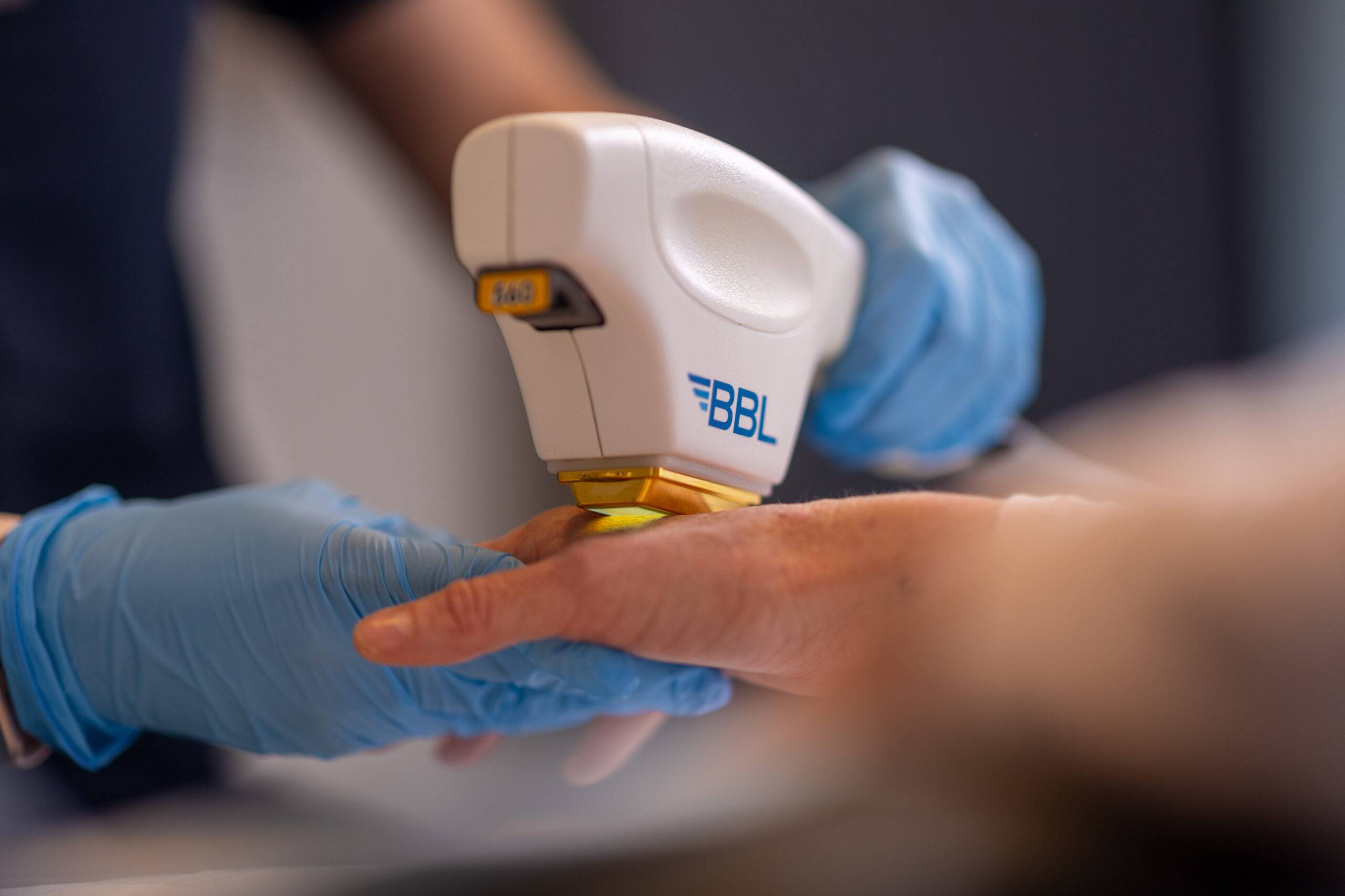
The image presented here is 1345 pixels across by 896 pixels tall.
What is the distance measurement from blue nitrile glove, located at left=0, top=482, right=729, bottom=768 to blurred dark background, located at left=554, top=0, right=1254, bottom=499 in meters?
0.76

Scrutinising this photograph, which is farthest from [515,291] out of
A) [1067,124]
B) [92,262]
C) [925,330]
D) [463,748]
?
[1067,124]

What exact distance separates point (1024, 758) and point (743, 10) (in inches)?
33.1

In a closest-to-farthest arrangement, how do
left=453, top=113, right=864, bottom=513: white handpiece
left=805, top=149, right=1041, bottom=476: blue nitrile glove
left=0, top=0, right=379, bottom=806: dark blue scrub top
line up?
left=453, top=113, right=864, bottom=513: white handpiece → left=805, top=149, right=1041, bottom=476: blue nitrile glove → left=0, top=0, right=379, bottom=806: dark blue scrub top

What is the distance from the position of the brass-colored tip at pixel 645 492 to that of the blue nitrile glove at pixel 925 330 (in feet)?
0.90

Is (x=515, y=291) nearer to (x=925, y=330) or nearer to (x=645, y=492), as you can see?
(x=645, y=492)

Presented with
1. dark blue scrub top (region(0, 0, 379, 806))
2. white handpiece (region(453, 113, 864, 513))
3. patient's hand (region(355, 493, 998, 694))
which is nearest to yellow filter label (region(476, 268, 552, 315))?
white handpiece (region(453, 113, 864, 513))

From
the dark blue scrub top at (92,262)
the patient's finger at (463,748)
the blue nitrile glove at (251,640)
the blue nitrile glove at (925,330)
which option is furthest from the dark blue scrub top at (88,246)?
the blue nitrile glove at (925,330)

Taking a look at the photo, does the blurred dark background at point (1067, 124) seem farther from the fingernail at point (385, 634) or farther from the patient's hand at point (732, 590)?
the fingernail at point (385, 634)

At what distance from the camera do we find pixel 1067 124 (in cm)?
134

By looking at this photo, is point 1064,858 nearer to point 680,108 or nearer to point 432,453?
point 680,108

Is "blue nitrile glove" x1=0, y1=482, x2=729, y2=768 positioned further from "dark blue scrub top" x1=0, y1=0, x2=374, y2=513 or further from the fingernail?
"dark blue scrub top" x1=0, y1=0, x2=374, y2=513

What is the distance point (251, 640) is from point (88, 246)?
561 mm

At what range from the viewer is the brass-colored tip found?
457 millimetres

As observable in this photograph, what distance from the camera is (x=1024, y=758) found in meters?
0.39
